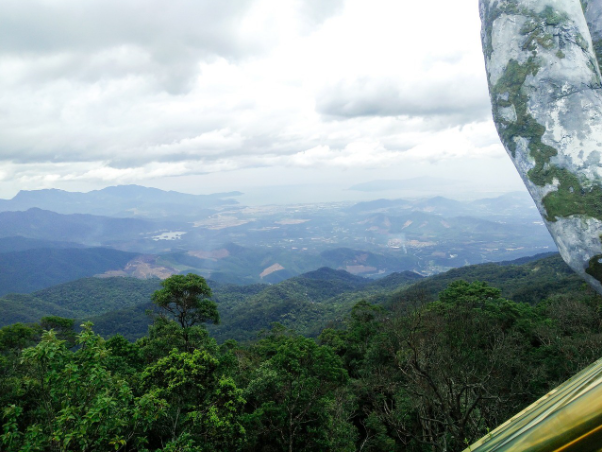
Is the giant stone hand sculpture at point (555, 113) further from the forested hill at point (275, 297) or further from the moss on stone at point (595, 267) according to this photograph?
the forested hill at point (275, 297)

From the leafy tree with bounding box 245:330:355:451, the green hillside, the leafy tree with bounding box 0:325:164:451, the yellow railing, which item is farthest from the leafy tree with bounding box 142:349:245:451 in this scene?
the green hillside

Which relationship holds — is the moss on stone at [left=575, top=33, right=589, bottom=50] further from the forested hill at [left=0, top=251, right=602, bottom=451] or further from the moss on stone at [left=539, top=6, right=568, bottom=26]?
the forested hill at [left=0, top=251, right=602, bottom=451]

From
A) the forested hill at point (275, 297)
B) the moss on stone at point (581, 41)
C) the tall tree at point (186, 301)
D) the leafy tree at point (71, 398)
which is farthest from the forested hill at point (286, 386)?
the forested hill at point (275, 297)

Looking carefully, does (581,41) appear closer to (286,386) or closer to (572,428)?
(572,428)

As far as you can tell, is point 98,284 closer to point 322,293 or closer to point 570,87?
point 322,293

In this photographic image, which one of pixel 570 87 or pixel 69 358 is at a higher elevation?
pixel 570 87

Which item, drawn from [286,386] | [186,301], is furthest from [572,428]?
[186,301]

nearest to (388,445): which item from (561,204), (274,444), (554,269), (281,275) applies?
(274,444)

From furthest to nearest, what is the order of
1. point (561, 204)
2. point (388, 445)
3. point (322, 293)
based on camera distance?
point (322, 293) → point (388, 445) → point (561, 204)
